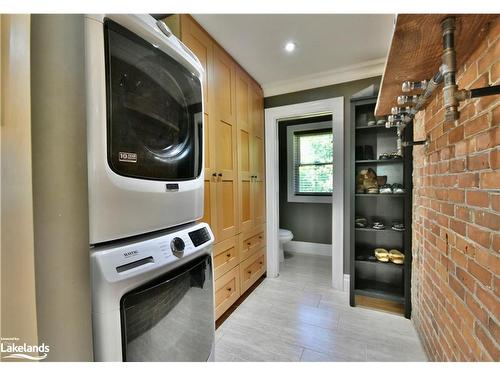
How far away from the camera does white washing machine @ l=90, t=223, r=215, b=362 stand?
22.0 inches

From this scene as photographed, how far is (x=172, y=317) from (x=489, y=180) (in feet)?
3.94

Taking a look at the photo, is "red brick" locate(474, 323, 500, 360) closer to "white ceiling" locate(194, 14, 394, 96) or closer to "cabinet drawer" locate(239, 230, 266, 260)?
"cabinet drawer" locate(239, 230, 266, 260)

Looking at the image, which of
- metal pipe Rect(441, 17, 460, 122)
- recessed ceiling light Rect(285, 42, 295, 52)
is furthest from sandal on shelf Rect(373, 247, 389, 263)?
recessed ceiling light Rect(285, 42, 295, 52)

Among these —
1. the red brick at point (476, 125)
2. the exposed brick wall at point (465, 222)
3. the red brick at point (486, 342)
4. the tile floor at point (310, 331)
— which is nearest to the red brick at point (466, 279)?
the exposed brick wall at point (465, 222)

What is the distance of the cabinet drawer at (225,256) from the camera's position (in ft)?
5.35

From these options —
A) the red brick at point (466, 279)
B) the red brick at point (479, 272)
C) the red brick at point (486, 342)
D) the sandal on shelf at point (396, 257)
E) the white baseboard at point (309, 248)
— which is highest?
the red brick at point (479, 272)

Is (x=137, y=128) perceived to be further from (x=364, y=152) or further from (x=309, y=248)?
(x=309, y=248)

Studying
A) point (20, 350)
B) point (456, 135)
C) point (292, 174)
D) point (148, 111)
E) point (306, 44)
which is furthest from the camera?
point (292, 174)

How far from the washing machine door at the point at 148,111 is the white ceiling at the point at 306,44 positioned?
0.88 metres

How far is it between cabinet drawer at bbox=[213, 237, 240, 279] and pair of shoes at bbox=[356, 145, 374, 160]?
139cm

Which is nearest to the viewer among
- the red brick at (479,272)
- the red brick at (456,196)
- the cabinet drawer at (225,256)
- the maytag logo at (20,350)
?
the maytag logo at (20,350)

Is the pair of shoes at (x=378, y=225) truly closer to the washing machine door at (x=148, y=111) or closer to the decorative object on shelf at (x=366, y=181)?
the decorative object on shelf at (x=366, y=181)

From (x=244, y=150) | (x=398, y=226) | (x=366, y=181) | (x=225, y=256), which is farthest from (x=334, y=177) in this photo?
(x=225, y=256)

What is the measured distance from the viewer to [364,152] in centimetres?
198
